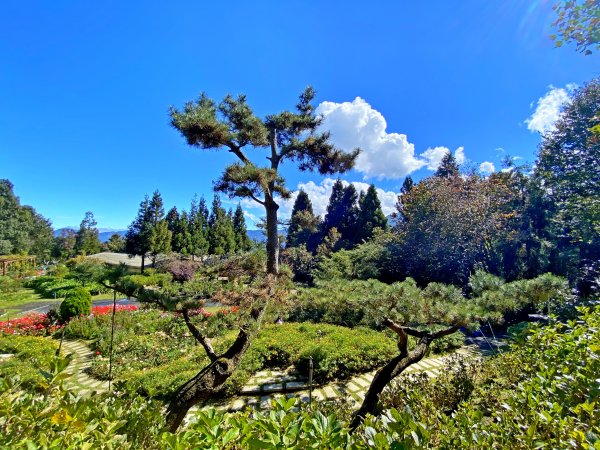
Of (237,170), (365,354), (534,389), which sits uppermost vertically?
(237,170)

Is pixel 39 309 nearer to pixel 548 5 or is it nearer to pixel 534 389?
pixel 534 389

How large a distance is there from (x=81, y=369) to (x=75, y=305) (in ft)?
13.4

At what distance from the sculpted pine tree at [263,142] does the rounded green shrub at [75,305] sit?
8.28m

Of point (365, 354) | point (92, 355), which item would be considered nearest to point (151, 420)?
point (365, 354)

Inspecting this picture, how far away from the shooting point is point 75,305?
8664 mm

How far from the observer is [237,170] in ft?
11.7

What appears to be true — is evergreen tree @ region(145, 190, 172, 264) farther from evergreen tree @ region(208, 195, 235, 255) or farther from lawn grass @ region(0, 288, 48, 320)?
lawn grass @ region(0, 288, 48, 320)

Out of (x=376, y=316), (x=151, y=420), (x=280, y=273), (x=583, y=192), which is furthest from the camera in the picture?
(x=583, y=192)

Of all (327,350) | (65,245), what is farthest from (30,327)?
(65,245)

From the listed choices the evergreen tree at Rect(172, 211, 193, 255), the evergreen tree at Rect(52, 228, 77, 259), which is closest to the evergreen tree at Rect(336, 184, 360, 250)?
the evergreen tree at Rect(172, 211, 193, 255)

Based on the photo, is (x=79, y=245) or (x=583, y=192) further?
(x=79, y=245)

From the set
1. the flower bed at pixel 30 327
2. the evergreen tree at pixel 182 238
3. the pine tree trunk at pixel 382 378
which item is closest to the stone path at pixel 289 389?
the pine tree trunk at pixel 382 378

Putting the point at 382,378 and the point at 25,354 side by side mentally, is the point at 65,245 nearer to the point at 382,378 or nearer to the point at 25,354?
the point at 25,354

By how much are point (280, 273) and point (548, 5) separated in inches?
170
